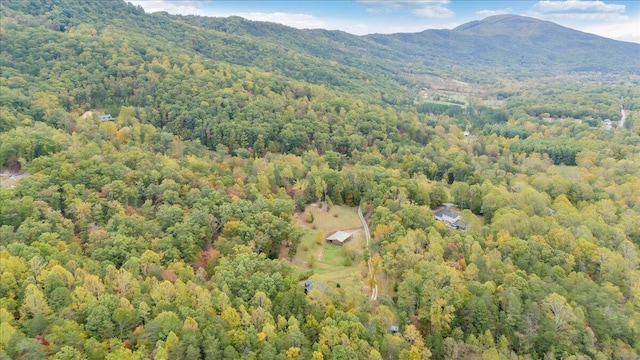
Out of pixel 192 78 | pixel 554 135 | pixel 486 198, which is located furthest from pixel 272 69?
pixel 486 198

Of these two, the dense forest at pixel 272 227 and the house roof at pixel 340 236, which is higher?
the dense forest at pixel 272 227

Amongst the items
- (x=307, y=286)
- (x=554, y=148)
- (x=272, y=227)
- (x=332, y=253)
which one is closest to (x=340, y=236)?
(x=332, y=253)

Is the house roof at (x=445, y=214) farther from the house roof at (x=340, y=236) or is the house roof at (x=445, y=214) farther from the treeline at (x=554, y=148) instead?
the treeline at (x=554, y=148)

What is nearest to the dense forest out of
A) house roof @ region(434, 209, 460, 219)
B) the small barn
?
house roof @ region(434, 209, 460, 219)

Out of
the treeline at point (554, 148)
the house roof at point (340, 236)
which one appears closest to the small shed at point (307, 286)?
the house roof at point (340, 236)

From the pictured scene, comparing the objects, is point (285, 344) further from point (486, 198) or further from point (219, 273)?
point (486, 198)

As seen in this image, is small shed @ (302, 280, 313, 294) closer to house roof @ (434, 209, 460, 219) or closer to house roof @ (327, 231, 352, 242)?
house roof @ (327, 231, 352, 242)
